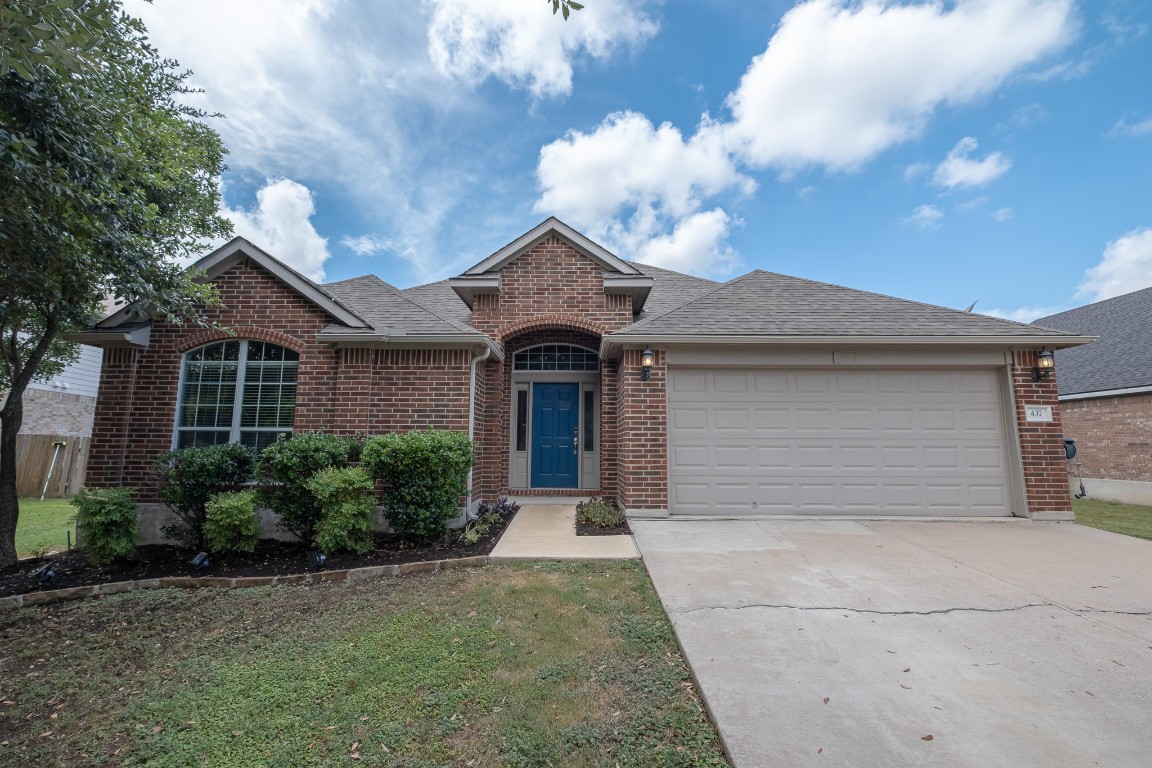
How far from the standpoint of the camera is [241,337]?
7039mm

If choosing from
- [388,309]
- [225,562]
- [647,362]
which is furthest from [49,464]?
[647,362]

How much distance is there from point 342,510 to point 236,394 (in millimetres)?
2971

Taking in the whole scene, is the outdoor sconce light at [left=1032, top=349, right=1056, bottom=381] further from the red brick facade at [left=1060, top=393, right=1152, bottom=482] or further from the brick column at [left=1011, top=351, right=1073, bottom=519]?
the red brick facade at [left=1060, top=393, right=1152, bottom=482]

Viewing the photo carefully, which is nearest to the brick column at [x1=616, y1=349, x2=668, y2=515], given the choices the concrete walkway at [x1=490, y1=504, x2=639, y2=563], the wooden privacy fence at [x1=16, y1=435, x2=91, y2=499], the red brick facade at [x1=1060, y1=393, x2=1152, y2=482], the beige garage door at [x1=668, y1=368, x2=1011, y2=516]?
the beige garage door at [x1=668, y1=368, x2=1011, y2=516]

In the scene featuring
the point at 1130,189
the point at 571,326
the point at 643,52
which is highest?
the point at 643,52

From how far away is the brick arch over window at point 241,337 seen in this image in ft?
23.0

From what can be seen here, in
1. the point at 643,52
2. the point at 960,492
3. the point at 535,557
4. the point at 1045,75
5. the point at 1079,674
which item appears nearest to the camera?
the point at 1079,674

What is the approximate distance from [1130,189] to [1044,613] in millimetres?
14743

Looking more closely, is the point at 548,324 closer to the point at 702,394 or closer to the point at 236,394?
the point at 702,394

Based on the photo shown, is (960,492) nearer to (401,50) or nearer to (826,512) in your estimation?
(826,512)

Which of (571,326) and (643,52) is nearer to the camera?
(571,326)

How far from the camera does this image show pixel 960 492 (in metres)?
7.32

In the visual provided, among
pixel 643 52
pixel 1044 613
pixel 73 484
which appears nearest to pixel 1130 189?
pixel 643 52

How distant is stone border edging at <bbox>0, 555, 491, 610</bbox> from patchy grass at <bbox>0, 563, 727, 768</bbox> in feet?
1.18
